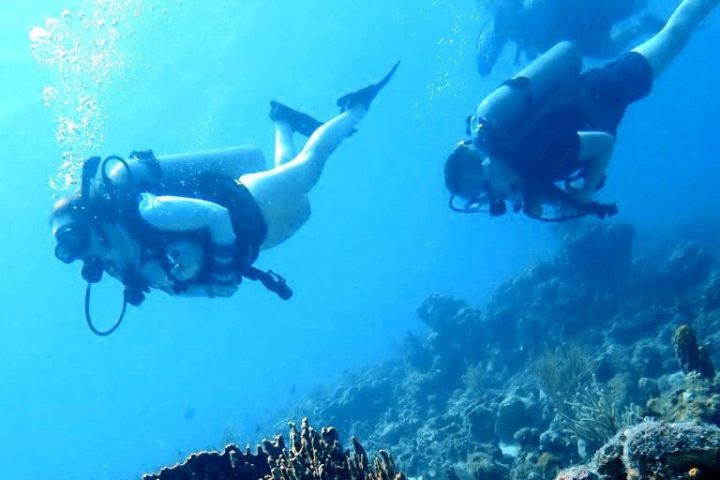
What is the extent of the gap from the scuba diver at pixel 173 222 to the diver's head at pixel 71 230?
1 centimetres

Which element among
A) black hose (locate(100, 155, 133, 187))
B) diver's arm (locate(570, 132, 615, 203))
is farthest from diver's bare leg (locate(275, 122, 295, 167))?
diver's arm (locate(570, 132, 615, 203))

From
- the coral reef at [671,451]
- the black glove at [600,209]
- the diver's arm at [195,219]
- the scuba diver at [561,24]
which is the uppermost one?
the scuba diver at [561,24]

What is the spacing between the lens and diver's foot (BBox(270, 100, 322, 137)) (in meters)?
9.66

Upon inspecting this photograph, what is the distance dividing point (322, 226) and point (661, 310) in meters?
97.4

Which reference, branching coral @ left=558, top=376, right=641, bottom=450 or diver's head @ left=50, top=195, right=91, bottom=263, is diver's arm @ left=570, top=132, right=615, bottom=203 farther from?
diver's head @ left=50, top=195, right=91, bottom=263

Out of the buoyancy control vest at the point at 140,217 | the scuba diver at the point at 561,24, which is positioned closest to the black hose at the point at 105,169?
the buoyancy control vest at the point at 140,217

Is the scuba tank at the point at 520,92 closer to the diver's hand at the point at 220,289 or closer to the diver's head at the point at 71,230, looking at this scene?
the diver's hand at the point at 220,289

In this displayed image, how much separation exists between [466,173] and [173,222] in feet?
12.2

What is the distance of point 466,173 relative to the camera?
723 cm

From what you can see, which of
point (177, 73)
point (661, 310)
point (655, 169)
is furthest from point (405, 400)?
point (655, 169)

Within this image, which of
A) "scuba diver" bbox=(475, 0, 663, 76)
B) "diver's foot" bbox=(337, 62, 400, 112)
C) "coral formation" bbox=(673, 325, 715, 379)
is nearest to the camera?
"coral formation" bbox=(673, 325, 715, 379)

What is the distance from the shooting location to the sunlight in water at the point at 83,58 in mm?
29406

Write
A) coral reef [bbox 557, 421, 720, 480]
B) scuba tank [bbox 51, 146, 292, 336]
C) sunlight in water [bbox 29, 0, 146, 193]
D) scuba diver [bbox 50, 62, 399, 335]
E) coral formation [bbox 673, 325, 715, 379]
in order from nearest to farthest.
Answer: coral reef [bbox 557, 421, 720, 480]
coral formation [bbox 673, 325, 715, 379]
scuba diver [bbox 50, 62, 399, 335]
scuba tank [bbox 51, 146, 292, 336]
sunlight in water [bbox 29, 0, 146, 193]

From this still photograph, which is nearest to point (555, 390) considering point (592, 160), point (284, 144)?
point (592, 160)
